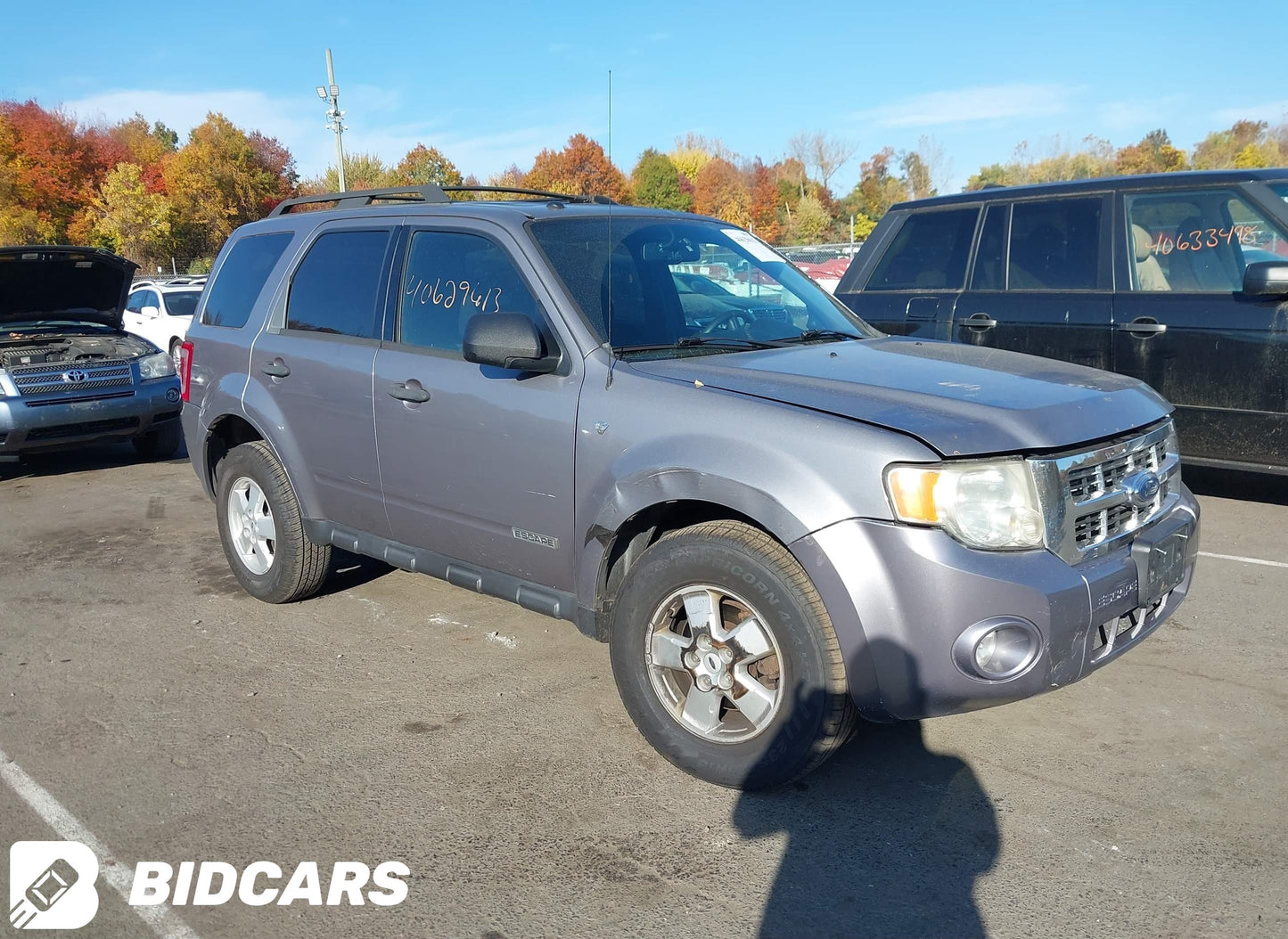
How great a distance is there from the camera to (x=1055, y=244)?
22.6 ft

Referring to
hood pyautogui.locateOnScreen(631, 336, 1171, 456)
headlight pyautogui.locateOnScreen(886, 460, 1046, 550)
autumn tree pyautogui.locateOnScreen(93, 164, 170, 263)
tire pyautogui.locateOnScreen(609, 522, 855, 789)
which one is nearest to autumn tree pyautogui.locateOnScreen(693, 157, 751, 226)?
autumn tree pyautogui.locateOnScreen(93, 164, 170, 263)

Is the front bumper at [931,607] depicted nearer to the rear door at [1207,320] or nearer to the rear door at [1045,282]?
the rear door at [1207,320]

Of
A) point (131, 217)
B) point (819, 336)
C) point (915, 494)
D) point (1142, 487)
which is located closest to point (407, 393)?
point (819, 336)

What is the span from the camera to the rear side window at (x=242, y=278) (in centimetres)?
530

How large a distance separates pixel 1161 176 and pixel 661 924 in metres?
5.85

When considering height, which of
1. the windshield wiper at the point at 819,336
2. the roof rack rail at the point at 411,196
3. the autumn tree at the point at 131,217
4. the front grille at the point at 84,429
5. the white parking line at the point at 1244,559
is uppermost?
the autumn tree at the point at 131,217

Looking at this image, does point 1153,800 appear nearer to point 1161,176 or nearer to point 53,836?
point 53,836

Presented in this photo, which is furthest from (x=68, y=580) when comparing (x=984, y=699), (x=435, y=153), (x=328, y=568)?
(x=435, y=153)

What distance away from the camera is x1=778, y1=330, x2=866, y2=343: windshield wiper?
4.21m

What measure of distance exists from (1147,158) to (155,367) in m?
67.5

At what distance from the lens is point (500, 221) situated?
13.6ft

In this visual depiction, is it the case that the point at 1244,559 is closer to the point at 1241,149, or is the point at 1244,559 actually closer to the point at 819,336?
the point at 819,336

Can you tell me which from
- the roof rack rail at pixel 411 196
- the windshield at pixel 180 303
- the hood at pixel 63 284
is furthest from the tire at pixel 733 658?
the windshield at pixel 180 303

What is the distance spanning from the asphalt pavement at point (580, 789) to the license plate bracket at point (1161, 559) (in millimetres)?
615
